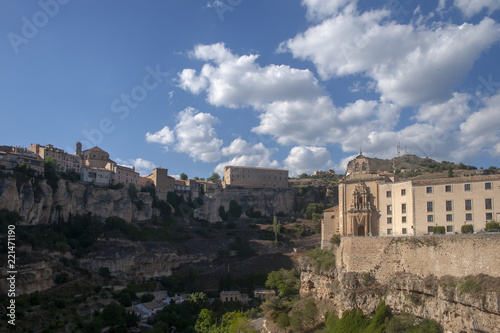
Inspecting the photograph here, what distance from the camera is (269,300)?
36.8 meters

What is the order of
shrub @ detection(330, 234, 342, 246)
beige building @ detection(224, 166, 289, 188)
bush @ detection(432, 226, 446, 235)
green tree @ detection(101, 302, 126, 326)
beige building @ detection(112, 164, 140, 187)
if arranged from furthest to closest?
beige building @ detection(224, 166, 289, 188) < beige building @ detection(112, 164, 140, 187) < green tree @ detection(101, 302, 126, 326) < shrub @ detection(330, 234, 342, 246) < bush @ detection(432, 226, 446, 235)

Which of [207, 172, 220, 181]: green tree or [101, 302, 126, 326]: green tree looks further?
[207, 172, 220, 181]: green tree

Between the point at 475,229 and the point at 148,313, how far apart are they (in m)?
32.1

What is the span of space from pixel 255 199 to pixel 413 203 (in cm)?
5475

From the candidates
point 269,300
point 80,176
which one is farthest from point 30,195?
point 269,300

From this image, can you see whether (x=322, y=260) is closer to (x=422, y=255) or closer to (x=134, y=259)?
(x=422, y=255)

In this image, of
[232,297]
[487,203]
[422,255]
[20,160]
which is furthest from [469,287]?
[20,160]

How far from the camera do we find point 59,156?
65.6 metres

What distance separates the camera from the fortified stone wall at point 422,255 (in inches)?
832

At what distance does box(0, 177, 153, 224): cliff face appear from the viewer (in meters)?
50.3

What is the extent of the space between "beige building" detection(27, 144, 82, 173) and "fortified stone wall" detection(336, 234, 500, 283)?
51.2 m

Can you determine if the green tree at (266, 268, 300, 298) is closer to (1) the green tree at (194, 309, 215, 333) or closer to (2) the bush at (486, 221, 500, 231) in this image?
(1) the green tree at (194, 309, 215, 333)

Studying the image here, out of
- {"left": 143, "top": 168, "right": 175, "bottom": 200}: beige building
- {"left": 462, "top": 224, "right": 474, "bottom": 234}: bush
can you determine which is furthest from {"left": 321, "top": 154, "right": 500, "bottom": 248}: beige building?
{"left": 143, "top": 168, "right": 175, "bottom": 200}: beige building

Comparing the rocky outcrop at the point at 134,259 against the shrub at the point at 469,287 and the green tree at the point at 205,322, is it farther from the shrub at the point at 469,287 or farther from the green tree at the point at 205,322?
the shrub at the point at 469,287
